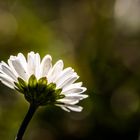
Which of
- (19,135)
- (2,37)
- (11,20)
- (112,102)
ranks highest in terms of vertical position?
(11,20)

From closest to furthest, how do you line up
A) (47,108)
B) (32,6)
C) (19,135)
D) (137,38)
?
(19,135)
(47,108)
(137,38)
(32,6)

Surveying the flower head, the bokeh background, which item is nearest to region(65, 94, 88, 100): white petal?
the flower head

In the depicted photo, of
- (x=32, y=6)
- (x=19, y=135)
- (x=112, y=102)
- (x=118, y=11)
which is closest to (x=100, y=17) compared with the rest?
(x=118, y=11)

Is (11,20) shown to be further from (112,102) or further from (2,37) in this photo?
(112,102)

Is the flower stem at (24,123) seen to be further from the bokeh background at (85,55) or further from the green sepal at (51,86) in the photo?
the bokeh background at (85,55)

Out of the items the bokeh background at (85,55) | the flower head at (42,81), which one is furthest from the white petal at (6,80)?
the bokeh background at (85,55)

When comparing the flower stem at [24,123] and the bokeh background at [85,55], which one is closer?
the flower stem at [24,123]
